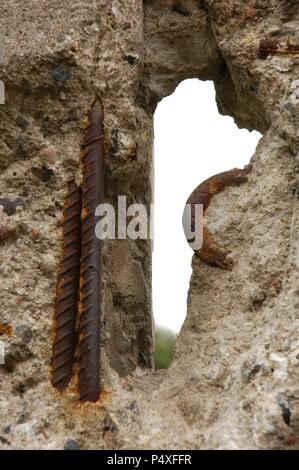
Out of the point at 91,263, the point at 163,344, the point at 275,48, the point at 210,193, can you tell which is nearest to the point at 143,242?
the point at 210,193

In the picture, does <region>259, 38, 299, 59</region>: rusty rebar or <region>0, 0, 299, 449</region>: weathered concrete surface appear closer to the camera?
<region>0, 0, 299, 449</region>: weathered concrete surface

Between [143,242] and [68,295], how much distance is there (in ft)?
1.29

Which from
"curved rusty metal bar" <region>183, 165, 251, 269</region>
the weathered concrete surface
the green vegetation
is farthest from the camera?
the green vegetation

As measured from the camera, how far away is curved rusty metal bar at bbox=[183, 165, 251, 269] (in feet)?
4.93

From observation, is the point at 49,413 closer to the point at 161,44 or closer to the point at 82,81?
the point at 82,81

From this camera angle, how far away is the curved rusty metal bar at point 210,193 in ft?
4.93

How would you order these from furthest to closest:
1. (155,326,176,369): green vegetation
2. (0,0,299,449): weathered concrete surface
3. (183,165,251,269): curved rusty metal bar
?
(155,326,176,369): green vegetation
(183,165,251,269): curved rusty metal bar
(0,0,299,449): weathered concrete surface

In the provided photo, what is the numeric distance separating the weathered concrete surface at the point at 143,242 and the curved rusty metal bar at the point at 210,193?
0.02m

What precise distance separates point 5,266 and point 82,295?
0.51ft

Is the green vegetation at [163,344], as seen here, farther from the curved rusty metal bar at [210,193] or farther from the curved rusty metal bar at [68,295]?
the curved rusty metal bar at [68,295]

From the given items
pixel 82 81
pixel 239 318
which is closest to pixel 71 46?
pixel 82 81

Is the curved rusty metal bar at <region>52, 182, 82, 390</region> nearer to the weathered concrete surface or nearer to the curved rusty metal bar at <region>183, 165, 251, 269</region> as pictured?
the weathered concrete surface

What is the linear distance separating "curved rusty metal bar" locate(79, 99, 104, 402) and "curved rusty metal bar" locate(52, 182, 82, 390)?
13 millimetres

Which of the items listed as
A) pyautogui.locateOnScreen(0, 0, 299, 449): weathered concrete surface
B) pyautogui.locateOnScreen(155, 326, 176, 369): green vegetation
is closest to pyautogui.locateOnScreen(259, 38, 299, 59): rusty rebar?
pyautogui.locateOnScreen(0, 0, 299, 449): weathered concrete surface
